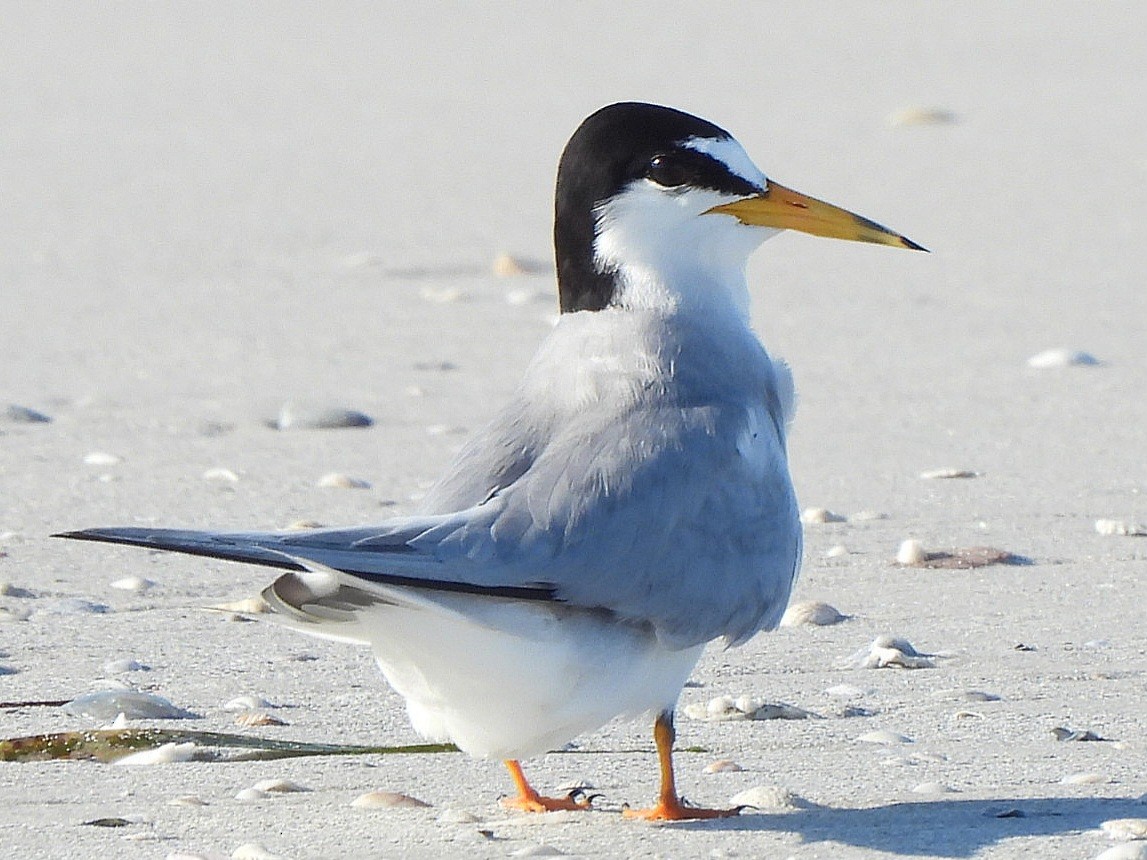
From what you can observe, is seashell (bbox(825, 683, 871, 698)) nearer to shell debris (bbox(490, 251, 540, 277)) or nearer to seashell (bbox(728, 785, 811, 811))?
seashell (bbox(728, 785, 811, 811))

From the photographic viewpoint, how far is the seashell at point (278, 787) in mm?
3539

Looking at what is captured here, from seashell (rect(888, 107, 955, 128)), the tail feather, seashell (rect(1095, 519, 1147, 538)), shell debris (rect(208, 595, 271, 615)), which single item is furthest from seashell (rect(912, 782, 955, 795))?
seashell (rect(888, 107, 955, 128))

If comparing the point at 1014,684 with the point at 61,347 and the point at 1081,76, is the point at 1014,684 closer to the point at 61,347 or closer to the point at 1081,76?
the point at 61,347

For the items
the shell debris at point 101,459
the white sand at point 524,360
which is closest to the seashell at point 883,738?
the white sand at point 524,360

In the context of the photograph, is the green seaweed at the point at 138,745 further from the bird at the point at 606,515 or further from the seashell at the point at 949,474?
the seashell at the point at 949,474

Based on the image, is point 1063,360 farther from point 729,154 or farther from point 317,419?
point 729,154

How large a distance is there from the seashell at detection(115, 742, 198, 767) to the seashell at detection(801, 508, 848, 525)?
6.70ft

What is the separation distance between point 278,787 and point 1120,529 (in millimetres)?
2414

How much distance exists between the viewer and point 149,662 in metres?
4.27

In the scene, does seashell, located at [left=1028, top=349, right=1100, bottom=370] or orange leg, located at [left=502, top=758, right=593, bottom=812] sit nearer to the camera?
orange leg, located at [left=502, top=758, right=593, bottom=812]

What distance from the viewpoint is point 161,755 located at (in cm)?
370

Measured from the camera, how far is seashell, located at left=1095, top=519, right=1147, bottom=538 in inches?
205

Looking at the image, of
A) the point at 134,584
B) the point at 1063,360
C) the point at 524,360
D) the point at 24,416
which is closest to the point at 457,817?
the point at 134,584

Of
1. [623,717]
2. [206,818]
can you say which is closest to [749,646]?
[623,717]
